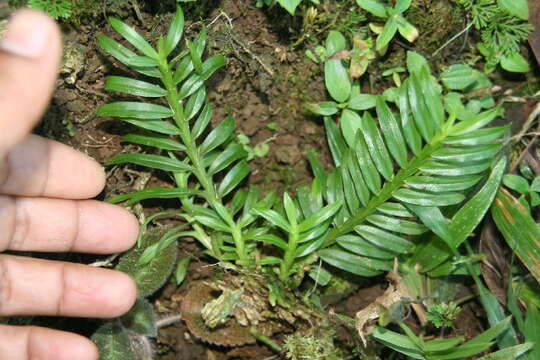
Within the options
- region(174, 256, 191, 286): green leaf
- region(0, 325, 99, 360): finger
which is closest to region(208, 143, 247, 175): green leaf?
region(174, 256, 191, 286): green leaf

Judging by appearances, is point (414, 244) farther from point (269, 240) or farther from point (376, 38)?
point (376, 38)

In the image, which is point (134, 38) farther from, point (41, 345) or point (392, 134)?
point (41, 345)

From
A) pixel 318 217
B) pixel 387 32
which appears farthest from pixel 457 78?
pixel 318 217

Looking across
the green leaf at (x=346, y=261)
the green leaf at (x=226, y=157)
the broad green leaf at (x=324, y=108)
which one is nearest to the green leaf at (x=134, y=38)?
the green leaf at (x=226, y=157)

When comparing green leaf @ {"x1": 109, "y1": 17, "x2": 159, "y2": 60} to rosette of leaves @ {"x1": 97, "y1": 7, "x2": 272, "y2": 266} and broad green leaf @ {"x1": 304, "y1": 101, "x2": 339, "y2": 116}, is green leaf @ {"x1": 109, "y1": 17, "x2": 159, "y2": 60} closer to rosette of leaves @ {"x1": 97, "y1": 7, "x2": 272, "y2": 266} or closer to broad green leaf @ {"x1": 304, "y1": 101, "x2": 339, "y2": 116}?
rosette of leaves @ {"x1": 97, "y1": 7, "x2": 272, "y2": 266}

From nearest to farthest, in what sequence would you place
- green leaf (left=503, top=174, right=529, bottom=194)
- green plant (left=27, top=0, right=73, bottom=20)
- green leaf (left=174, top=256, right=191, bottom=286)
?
green plant (left=27, top=0, right=73, bottom=20) → green leaf (left=503, top=174, right=529, bottom=194) → green leaf (left=174, top=256, right=191, bottom=286)

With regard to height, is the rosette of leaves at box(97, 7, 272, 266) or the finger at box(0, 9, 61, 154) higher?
A: the finger at box(0, 9, 61, 154)

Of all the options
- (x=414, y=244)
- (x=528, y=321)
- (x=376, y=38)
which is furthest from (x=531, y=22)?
(x=528, y=321)
